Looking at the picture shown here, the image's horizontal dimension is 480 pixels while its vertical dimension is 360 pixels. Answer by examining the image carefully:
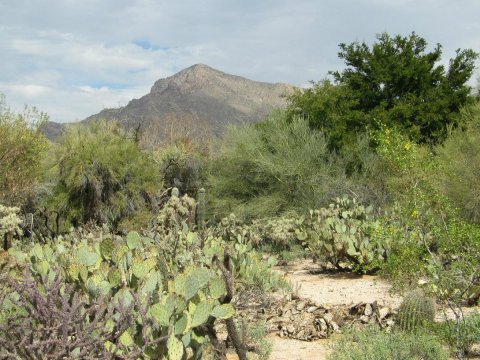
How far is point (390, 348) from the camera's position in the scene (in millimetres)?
5367

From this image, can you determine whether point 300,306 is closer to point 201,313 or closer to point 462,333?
point 462,333

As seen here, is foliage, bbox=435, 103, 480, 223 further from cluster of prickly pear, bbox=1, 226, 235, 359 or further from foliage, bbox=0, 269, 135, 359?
foliage, bbox=0, 269, 135, 359

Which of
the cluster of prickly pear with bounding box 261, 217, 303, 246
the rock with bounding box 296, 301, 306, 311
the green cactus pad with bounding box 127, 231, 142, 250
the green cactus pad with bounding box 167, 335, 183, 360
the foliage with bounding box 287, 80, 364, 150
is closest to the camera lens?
the green cactus pad with bounding box 167, 335, 183, 360

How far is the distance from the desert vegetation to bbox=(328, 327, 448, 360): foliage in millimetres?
21

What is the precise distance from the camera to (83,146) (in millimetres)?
16828

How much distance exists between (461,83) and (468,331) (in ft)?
62.6

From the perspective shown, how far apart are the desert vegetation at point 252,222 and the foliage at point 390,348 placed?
21 millimetres

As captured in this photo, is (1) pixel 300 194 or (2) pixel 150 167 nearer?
(2) pixel 150 167

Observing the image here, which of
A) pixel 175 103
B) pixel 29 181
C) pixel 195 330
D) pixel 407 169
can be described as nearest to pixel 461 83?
pixel 29 181

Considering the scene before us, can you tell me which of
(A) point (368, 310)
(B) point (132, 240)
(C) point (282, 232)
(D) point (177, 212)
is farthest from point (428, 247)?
(C) point (282, 232)

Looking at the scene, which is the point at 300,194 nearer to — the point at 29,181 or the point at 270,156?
the point at 270,156

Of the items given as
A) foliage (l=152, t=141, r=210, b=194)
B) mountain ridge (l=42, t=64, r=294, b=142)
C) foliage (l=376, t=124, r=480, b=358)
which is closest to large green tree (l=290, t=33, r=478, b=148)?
foliage (l=152, t=141, r=210, b=194)

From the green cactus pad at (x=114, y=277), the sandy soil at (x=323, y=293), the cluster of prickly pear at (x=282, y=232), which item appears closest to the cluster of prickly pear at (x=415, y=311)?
the sandy soil at (x=323, y=293)

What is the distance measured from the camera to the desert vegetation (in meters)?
3.62
